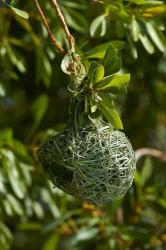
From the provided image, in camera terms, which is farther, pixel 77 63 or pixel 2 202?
pixel 2 202

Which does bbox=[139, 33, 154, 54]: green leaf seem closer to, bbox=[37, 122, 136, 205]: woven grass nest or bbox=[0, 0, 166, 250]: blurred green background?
bbox=[0, 0, 166, 250]: blurred green background

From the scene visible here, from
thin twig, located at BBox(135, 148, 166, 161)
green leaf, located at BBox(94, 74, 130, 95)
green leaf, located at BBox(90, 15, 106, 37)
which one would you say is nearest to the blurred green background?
green leaf, located at BBox(90, 15, 106, 37)

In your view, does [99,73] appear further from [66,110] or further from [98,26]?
[66,110]

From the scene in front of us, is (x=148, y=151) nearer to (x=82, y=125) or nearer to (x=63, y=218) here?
(x=63, y=218)

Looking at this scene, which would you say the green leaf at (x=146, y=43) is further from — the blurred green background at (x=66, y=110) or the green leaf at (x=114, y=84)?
the green leaf at (x=114, y=84)

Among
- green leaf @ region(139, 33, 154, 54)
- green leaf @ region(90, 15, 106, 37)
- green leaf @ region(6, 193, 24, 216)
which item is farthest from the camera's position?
green leaf @ region(6, 193, 24, 216)

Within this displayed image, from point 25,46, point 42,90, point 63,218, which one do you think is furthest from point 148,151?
point 42,90

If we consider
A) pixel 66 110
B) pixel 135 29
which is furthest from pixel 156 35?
pixel 66 110
